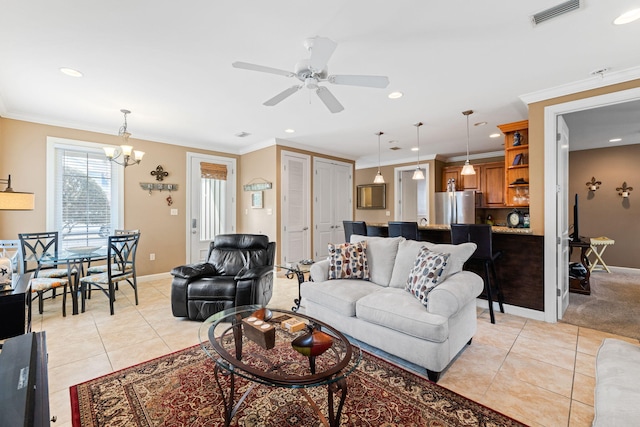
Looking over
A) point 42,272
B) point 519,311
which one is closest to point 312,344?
point 519,311

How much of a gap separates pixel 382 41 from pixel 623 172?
20.6 ft

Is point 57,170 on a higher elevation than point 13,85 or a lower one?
lower

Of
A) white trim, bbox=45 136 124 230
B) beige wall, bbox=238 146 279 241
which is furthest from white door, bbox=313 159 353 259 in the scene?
white trim, bbox=45 136 124 230

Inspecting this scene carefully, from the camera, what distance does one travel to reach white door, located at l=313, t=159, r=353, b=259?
614 centimetres

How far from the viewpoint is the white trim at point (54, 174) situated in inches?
162

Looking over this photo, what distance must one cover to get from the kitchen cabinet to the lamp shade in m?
6.93

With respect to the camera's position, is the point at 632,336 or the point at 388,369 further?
the point at 632,336

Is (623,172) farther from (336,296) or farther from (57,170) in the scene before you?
(57,170)

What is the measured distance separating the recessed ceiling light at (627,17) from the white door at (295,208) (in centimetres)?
447

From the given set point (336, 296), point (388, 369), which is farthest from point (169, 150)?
point (388, 369)

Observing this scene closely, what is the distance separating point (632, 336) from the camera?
2.75 meters

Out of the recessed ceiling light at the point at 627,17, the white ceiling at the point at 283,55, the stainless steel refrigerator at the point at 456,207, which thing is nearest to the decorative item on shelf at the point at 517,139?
the white ceiling at the point at 283,55

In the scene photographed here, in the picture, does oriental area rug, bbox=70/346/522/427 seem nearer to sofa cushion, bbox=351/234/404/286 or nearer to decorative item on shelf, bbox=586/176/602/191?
sofa cushion, bbox=351/234/404/286

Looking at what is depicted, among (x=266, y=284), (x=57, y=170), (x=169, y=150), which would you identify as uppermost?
(x=169, y=150)
